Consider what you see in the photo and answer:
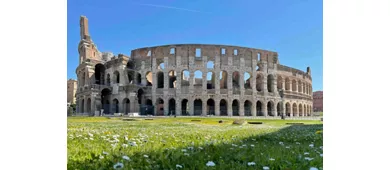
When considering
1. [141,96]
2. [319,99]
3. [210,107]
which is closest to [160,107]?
[141,96]

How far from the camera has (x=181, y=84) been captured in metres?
36.4

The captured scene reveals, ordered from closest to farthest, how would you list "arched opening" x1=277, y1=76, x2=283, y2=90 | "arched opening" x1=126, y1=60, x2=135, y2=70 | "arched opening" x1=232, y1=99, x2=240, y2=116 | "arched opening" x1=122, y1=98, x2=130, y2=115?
"arched opening" x1=122, y1=98, x2=130, y2=115 < "arched opening" x1=232, y1=99, x2=240, y2=116 < "arched opening" x1=126, y1=60, x2=135, y2=70 < "arched opening" x1=277, y1=76, x2=283, y2=90

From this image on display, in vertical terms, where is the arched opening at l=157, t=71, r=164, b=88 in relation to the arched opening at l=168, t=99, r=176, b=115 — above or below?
above

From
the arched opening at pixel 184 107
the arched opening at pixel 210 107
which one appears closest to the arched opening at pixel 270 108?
the arched opening at pixel 210 107

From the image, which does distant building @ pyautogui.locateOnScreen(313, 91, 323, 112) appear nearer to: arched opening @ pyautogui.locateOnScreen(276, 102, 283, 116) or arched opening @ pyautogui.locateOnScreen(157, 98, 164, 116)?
arched opening @ pyautogui.locateOnScreen(276, 102, 283, 116)

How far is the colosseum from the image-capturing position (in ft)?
113

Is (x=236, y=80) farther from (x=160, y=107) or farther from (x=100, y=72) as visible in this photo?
(x=100, y=72)

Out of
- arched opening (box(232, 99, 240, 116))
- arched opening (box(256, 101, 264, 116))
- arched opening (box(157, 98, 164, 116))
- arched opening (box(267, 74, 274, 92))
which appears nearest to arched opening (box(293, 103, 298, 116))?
arched opening (box(267, 74, 274, 92))

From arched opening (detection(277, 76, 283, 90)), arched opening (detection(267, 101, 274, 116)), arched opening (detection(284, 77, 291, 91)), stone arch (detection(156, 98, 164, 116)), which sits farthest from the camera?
arched opening (detection(284, 77, 291, 91))

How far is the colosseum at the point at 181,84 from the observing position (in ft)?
113
